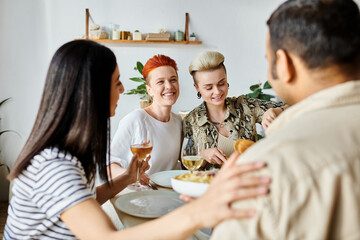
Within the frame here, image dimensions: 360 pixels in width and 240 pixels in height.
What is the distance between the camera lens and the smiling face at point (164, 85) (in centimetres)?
232

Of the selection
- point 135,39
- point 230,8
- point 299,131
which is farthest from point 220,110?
point 230,8

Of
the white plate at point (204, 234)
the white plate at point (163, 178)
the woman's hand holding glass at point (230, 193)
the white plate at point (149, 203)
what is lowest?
the white plate at point (163, 178)

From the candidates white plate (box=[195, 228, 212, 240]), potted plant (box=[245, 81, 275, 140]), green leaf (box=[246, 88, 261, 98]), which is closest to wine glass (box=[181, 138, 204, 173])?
white plate (box=[195, 228, 212, 240])

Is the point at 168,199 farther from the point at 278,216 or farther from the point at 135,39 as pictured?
the point at 135,39

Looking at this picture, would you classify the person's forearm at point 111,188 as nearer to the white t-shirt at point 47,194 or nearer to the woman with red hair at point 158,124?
the white t-shirt at point 47,194

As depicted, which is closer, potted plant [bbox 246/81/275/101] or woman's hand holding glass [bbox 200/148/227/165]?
woman's hand holding glass [bbox 200/148/227/165]

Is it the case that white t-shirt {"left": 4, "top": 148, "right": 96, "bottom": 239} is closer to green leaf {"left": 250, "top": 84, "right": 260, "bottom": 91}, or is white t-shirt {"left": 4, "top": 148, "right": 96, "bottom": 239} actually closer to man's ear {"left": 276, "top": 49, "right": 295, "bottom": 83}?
man's ear {"left": 276, "top": 49, "right": 295, "bottom": 83}

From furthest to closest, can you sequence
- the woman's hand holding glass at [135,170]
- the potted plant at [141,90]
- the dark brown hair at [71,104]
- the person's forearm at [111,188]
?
the potted plant at [141,90], the woman's hand holding glass at [135,170], the person's forearm at [111,188], the dark brown hair at [71,104]

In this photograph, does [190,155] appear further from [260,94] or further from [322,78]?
[260,94]

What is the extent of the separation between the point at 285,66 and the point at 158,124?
1.57 metres

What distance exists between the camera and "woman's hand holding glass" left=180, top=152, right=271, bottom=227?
1.86 feet

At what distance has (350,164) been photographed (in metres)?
0.58

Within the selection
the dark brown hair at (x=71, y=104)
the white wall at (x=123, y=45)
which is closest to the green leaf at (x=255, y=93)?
the white wall at (x=123, y=45)

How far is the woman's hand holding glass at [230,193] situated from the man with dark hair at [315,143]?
13mm
